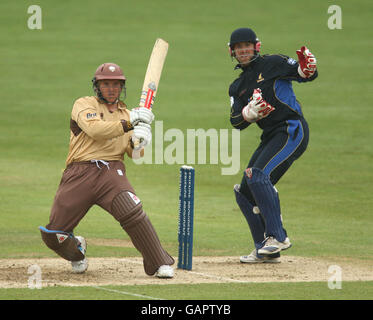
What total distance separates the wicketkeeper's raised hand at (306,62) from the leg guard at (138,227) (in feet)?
7.75

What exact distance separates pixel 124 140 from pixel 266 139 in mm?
1715

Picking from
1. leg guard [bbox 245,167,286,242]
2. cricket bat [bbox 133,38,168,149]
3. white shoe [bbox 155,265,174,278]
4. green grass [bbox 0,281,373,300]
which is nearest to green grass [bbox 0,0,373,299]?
green grass [bbox 0,281,373,300]

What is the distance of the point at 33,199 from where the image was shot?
47.1ft

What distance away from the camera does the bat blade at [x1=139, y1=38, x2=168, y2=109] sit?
8664 mm

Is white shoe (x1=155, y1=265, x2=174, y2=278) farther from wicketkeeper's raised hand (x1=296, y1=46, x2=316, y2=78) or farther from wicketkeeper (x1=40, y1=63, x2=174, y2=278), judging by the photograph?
wicketkeeper's raised hand (x1=296, y1=46, x2=316, y2=78)

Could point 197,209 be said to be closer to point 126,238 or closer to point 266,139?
point 126,238

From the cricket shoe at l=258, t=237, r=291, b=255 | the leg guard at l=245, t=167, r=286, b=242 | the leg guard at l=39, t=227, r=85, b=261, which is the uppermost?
the leg guard at l=245, t=167, r=286, b=242

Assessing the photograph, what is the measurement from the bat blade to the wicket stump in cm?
76

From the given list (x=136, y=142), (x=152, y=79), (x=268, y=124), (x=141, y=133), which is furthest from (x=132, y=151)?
(x=268, y=124)

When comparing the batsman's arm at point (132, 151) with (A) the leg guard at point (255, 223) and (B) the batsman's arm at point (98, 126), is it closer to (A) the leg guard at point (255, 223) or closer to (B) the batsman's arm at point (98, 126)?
(B) the batsman's arm at point (98, 126)

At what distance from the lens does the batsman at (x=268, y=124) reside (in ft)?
30.3

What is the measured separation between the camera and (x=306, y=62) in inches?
364

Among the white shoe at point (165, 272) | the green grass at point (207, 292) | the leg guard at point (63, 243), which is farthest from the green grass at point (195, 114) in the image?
the leg guard at point (63, 243)

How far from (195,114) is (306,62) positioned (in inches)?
505
